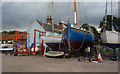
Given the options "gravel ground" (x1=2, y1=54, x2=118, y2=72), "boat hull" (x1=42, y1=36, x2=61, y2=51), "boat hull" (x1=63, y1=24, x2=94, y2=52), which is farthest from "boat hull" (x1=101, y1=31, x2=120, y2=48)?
"boat hull" (x1=42, y1=36, x2=61, y2=51)

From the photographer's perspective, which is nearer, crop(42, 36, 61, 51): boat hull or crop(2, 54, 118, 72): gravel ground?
crop(2, 54, 118, 72): gravel ground

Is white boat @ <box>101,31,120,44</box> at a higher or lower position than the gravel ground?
higher

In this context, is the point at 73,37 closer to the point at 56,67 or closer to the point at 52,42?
the point at 52,42

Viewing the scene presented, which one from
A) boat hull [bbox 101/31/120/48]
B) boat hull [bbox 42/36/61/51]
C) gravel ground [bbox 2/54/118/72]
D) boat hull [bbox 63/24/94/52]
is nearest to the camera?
gravel ground [bbox 2/54/118/72]

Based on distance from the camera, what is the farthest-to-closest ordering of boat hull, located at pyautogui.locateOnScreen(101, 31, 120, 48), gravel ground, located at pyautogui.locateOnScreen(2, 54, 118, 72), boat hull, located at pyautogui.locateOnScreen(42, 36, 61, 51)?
1. boat hull, located at pyautogui.locateOnScreen(42, 36, 61, 51)
2. boat hull, located at pyautogui.locateOnScreen(101, 31, 120, 48)
3. gravel ground, located at pyautogui.locateOnScreen(2, 54, 118, 72)

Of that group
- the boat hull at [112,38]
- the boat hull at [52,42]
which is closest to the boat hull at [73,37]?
the boat hull at [112,38]

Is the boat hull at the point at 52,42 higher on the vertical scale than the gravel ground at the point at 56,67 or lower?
higher

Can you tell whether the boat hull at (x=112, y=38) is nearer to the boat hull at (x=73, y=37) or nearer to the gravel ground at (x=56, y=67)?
A: the boat hull at (x=73, y=37)

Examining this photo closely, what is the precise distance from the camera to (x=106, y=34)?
10.8 meters

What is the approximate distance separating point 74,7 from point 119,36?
23.8 ft

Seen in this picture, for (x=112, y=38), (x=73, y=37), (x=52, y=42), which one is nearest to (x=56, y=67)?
(x=73, y=37)

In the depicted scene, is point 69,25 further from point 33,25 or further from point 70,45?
point 33,25

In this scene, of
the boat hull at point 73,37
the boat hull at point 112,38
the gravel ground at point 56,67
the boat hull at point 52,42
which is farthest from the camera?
the boat hull at point 52,42

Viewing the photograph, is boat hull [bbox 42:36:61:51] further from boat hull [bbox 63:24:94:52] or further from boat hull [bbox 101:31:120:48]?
boat hull [bbox 101:31:120:48]
